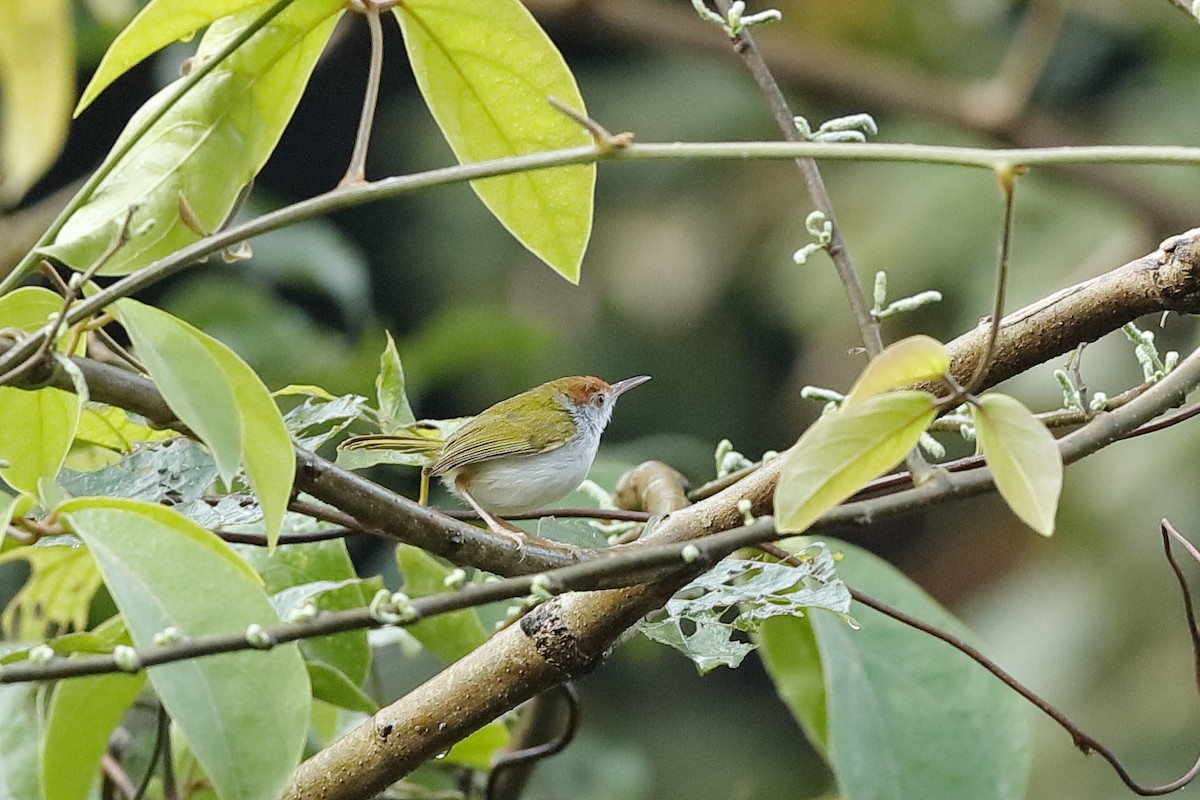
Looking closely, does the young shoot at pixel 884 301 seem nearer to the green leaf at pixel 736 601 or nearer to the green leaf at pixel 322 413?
the green leaf at pixel 736 601

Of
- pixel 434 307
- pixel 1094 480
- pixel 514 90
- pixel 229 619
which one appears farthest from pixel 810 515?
pixel 434 307

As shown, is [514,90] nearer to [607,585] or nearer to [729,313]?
[607,585]

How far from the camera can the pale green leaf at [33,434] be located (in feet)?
2.42

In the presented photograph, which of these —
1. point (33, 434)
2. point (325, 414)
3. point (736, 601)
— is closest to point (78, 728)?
point (33, 434)

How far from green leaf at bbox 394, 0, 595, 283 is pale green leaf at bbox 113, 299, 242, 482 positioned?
0.22 m

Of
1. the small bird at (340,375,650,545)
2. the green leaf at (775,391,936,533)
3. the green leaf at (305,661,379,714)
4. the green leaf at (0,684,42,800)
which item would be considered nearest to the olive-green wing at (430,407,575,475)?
the small bird at (340,375,650,545)

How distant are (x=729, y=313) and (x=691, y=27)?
5.67ft

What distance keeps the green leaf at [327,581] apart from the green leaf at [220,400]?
308 millimetres

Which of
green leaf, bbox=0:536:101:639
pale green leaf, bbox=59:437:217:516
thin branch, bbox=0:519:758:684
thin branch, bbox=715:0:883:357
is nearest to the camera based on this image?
thin branch, bbox=0:519:758:684

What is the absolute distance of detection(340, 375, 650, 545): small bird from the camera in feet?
4.44

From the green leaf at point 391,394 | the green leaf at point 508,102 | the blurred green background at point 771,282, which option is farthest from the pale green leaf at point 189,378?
the blurred green background at point 771,282

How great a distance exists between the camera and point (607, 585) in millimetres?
618

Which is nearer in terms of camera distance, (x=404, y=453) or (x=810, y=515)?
(x=810, y=515)

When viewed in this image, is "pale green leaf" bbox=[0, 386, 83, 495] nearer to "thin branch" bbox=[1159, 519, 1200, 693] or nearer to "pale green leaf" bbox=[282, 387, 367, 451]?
"pale green leaf" bbox=[282, 387, 367, 451]
